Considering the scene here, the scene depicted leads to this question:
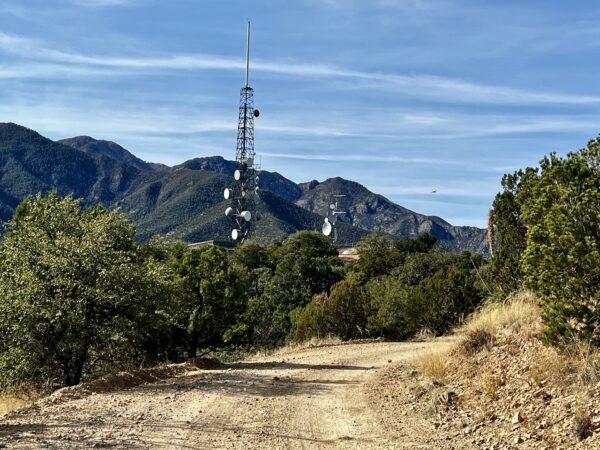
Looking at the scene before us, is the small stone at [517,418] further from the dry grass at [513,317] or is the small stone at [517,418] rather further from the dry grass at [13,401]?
the dry grass at [13,401]

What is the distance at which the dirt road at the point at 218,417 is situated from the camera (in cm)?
830

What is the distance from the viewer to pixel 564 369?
8484 millimetres

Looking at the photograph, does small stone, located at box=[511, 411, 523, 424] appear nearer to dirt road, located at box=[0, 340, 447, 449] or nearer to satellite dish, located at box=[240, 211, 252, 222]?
dirt road, located at box=[0, 340, 447, 449]

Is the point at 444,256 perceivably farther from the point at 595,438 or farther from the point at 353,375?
the point at 595,438

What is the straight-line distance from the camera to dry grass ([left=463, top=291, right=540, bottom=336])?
37.4 ft

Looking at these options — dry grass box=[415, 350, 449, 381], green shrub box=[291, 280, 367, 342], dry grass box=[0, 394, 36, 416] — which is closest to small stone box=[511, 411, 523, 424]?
dry grass box=[415, 350, 449, 381]

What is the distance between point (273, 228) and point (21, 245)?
148 m

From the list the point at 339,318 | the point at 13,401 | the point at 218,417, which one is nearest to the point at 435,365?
the point at 218,417

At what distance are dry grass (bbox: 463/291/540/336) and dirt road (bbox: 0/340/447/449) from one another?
9.59ft

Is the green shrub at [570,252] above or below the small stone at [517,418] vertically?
above

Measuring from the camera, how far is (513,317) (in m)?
11.9

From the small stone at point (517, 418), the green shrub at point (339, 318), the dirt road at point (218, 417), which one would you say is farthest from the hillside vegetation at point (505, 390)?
the green shrub at point (339, 318)

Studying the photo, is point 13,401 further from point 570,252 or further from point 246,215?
point 246,215

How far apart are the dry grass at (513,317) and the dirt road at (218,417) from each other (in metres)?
2.92
